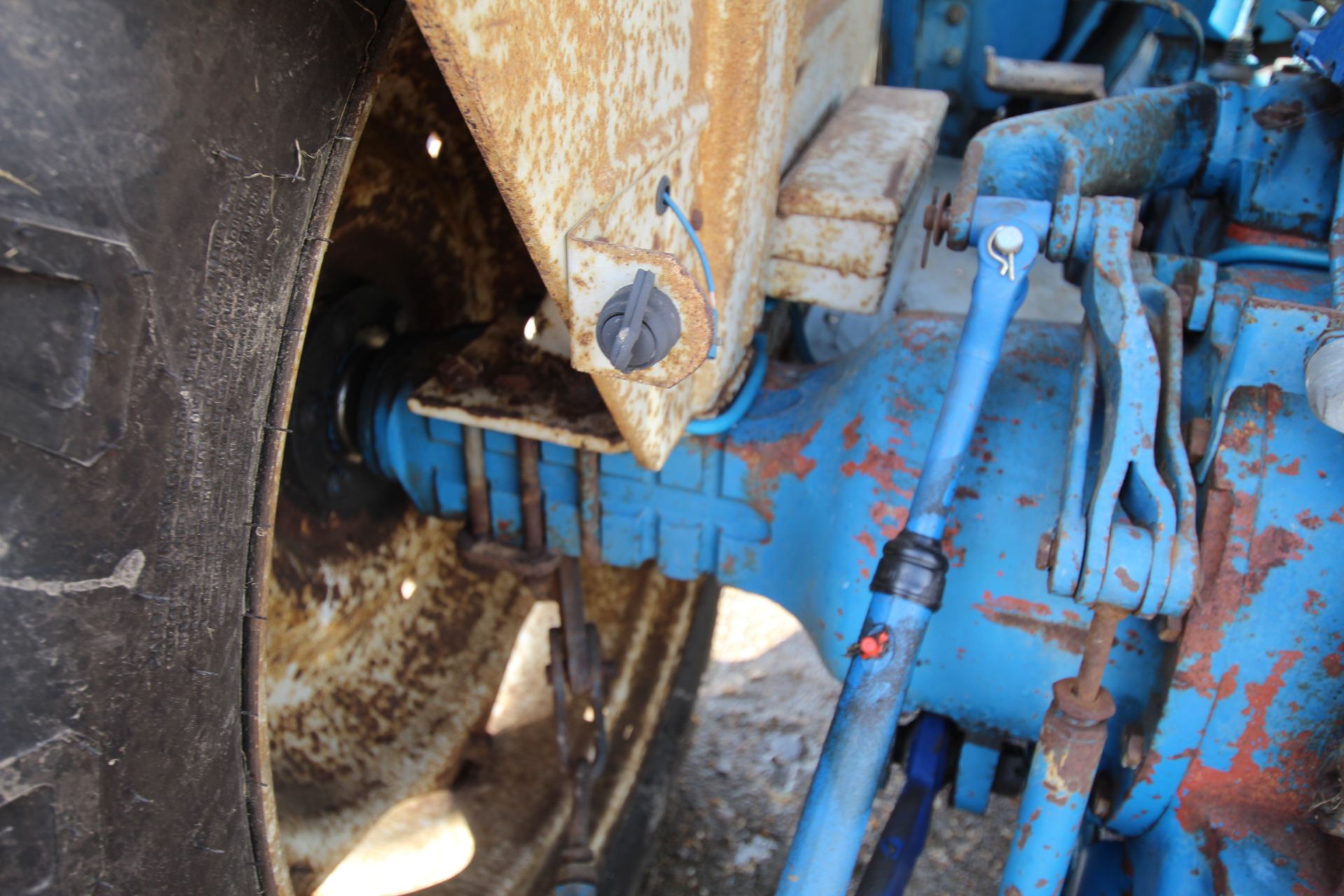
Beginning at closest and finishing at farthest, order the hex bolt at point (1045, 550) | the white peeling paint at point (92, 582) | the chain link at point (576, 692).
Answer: the white peeling paint at point (92, 582), the hex bolt at point (1045, 550), the chain link at point (576, 692)

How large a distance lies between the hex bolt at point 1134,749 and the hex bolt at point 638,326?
594 mm

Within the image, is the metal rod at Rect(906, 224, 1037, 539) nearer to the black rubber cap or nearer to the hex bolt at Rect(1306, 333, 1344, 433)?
the black rubber cap

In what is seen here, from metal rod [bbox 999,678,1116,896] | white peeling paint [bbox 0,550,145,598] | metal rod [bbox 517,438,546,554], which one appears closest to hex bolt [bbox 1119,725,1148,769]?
metal rod [bbox 999,678,1116,896]

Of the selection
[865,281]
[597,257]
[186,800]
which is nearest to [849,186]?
[865,281]

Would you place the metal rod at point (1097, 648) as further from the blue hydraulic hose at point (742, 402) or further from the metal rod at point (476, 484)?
the metal rod at point (476, 484)

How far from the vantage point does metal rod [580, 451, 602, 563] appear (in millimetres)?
1097

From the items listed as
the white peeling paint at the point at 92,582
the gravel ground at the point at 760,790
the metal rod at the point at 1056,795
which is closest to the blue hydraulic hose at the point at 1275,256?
the metal rod at the point at 1056,795

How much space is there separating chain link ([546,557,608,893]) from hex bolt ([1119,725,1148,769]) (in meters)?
0.67

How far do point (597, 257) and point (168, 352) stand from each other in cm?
26

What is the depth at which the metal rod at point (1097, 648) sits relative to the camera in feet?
2.50

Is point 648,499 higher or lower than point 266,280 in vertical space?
lower

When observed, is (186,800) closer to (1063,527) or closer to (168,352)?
(168,352)

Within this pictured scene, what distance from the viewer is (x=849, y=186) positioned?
1.05m

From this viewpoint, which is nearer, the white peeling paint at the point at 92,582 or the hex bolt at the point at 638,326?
the white peeling paint at the point at 92,582
